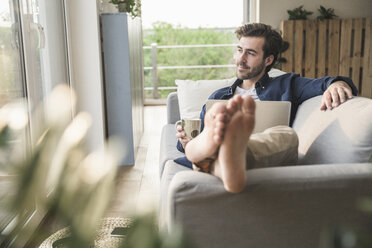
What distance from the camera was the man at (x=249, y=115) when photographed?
3.14 ft

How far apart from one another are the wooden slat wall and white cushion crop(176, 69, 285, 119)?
9.03ft

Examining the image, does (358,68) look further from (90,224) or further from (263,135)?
(90,224)

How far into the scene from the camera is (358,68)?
16.8 feet

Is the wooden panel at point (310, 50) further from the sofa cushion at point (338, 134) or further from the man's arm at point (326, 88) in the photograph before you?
the sofa cushion at point (338, 134)

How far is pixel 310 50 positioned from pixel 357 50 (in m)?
0.62

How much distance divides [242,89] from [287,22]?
3.29m

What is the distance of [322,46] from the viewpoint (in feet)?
16.7

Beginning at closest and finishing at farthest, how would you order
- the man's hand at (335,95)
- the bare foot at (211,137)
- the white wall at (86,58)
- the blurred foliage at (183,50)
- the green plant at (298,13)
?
the bare foot at (211,137)
the man's hand at (335,95)
the white wall at (86,58)
the green plant at (298,13)
the blurred foliage at (183,50)

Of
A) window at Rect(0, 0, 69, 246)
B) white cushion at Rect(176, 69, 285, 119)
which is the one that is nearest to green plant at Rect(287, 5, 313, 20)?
white cushion at Rect(176, 69, 285, 119)

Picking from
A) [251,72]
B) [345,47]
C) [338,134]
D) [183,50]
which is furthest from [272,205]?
[183,50]

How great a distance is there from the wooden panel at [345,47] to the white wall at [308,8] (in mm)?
146

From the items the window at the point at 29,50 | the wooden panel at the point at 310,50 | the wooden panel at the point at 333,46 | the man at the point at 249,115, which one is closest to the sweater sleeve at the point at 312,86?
the man at the point at 249,115

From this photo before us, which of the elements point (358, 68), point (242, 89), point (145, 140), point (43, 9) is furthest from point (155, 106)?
point (242, 89)

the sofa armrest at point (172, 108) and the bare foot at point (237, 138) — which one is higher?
the bare foot at point (237, 138)
